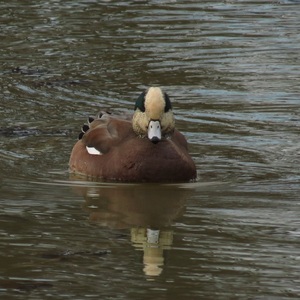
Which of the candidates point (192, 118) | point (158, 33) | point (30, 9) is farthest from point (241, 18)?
point (192, 118)

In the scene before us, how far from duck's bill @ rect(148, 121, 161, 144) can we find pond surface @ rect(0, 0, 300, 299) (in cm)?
42

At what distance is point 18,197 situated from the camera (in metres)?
11.1

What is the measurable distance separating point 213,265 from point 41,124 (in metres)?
6.24

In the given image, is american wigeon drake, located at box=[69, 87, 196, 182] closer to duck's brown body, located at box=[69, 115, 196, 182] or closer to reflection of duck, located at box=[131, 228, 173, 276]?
duck's brown body, located at box=[69, 115, 196, 182]

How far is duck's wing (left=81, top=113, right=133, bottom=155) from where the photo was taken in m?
12.5

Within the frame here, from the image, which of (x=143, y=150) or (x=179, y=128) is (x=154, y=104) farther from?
(x=179, y=128)

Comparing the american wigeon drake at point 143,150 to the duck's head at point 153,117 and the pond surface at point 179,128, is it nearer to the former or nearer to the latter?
the duck's head at point 153,117

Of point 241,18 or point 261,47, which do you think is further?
point 241,18

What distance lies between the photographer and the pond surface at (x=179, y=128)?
856 cm

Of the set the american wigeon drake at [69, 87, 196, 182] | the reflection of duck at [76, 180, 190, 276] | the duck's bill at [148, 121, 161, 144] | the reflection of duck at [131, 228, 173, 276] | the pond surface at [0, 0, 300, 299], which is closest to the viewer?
the pond surface at [0, 0, 300, 299]

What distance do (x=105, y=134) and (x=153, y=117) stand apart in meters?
0.77

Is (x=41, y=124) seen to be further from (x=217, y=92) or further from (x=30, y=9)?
(x=30, y=9)

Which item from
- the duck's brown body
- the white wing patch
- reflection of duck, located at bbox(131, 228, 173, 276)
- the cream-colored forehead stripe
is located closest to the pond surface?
reflection of duck, located at bbox(131, 228, 173, 276)

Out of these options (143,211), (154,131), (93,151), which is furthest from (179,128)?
(143,211)
